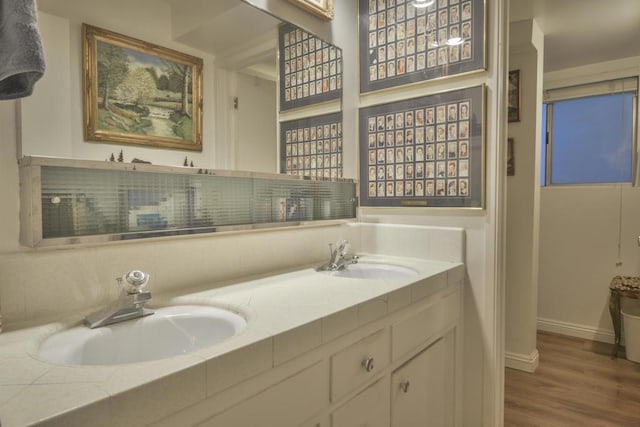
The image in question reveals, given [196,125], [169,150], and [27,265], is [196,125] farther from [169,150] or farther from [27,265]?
[27,265]

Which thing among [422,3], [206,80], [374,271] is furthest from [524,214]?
[206,80]

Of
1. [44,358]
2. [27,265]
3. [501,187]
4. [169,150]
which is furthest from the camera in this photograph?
[501,187]

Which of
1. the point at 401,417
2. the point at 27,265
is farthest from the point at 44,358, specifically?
the point at 401,417

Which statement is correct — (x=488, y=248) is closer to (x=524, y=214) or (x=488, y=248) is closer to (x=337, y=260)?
(x=337, y=260)

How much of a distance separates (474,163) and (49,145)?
1486mm

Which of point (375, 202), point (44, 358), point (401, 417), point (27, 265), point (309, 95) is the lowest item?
point (401, 417)


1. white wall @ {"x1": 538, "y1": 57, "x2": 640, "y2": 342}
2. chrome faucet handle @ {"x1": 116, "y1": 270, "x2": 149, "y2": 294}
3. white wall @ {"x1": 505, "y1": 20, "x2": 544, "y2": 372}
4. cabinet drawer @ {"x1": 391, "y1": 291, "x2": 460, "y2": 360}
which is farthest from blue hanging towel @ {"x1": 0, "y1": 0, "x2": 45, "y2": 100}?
white wall @ {"x1": 538, "y1": 57, "x2": 640, "y2": 342}

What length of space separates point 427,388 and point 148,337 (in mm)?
1006

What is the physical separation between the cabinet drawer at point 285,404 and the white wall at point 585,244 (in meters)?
2.93

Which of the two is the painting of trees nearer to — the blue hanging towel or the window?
the blue hanging towel

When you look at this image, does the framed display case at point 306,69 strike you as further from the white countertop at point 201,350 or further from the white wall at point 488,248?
the white countertop at point 201,350

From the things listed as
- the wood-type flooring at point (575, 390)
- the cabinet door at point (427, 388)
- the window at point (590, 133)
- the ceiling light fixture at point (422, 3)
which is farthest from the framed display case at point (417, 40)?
the window at point (590, 133)

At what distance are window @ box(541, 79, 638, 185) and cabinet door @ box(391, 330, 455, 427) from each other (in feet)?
7.60

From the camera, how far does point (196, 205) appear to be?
129 centimetres
